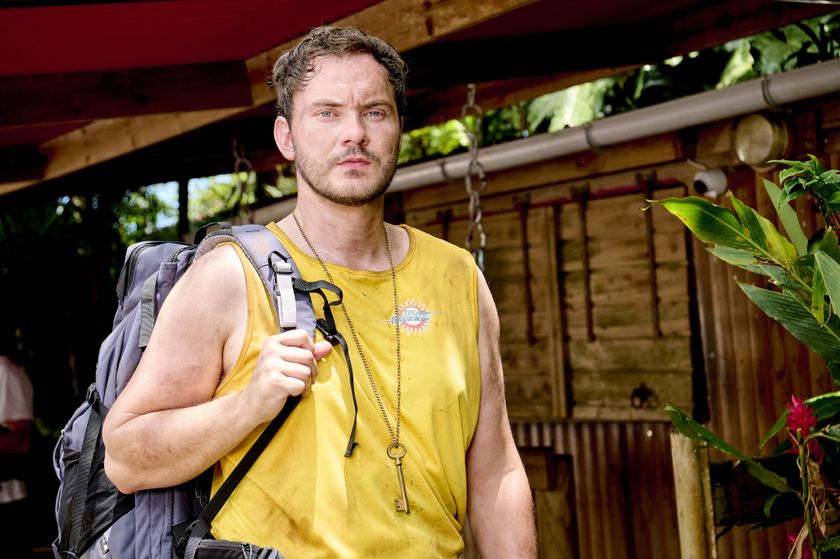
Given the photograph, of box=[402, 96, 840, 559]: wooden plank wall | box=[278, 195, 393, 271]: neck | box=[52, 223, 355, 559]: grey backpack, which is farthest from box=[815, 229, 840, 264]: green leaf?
box=[402, 96, 840, 559]: wooden plank wall

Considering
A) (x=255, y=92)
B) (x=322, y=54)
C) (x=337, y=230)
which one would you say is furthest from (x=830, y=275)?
(x=255, y=92)

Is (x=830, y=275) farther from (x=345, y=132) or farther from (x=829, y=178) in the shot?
(x=345, y=132)

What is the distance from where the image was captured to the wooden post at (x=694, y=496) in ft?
11.4

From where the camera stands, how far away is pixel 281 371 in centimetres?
199

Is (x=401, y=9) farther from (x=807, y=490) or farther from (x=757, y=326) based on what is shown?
(x=757, y=326)

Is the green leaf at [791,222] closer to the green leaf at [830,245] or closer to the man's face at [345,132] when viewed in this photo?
the green leaf at [830,245]

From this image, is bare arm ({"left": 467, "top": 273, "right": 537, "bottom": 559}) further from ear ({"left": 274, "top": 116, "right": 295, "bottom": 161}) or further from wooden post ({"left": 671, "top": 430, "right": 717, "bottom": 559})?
wooden post ({"left": 671, "top": 430, "right": 717, "bottom": 559})

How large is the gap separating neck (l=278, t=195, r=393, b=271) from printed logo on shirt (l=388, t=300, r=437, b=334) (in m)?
0.13

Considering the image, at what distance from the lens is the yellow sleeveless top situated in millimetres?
2127

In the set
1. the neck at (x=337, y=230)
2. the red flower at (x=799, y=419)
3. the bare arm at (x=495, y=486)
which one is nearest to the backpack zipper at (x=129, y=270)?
the neck at (x=337, y=230)

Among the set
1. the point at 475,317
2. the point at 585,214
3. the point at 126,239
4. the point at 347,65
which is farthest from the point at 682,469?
the point at 126,239

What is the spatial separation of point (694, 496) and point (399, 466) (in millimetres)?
1645

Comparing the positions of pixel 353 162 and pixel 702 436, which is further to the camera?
pixel 702 436

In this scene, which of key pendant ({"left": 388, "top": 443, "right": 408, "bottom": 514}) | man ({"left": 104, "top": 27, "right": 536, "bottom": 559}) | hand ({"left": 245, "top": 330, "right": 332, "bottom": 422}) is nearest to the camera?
hand ({"left": 245, "top": 330, "right": 332, "bottom": 422})
